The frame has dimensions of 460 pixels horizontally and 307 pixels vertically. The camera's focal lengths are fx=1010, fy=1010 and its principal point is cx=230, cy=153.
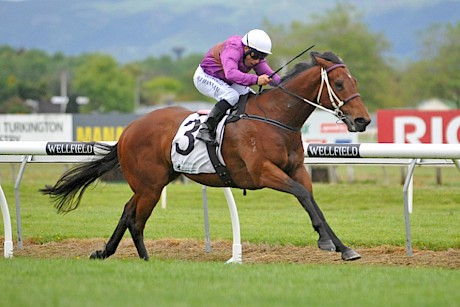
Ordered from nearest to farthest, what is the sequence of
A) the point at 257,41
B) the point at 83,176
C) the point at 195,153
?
the point at 257,41 → the point at 195,153 → the point at 83,176

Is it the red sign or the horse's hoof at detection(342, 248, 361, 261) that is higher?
the red sign

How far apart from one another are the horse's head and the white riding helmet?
443mm

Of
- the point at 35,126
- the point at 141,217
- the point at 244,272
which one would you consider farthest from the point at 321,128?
the point at 244,272

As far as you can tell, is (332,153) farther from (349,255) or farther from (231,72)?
(349,255)

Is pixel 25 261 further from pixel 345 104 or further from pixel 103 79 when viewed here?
pixel 103 79

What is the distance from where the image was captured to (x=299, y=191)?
8.12 meters

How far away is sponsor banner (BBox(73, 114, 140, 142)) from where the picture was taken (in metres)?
24.5

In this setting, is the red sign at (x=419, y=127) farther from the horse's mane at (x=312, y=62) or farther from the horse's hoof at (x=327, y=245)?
the horse's hoof at (x=327, y=245)

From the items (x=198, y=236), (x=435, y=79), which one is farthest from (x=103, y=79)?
(x=198, y=236)

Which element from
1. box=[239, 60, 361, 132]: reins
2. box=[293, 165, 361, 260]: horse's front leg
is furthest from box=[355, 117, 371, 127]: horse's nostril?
box=[293, 165, 361, 260]: horse's front leg

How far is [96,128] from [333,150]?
1628 centimetres

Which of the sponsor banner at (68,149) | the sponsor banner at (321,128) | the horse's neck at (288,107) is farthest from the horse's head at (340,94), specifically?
the sponsor banner at (321,128)

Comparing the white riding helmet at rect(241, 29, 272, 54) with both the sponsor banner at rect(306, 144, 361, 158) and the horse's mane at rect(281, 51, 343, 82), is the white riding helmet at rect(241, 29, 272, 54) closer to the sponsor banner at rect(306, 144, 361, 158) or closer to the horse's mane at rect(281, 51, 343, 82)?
the horse's mane at rect(281, 51, 343, 82)

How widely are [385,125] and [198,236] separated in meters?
8.70
